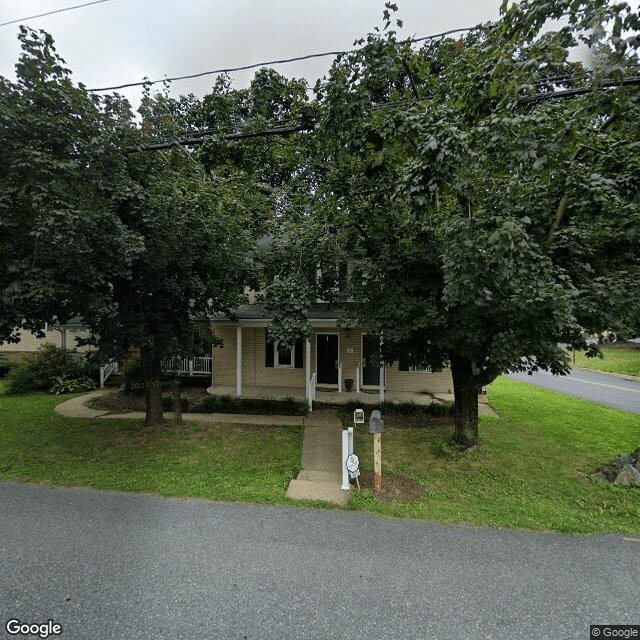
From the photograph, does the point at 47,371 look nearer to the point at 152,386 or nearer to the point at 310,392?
the point at 152,386

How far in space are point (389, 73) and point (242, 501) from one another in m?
6.23

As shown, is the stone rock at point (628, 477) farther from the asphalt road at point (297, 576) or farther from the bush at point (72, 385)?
the bush at point (72, 385)

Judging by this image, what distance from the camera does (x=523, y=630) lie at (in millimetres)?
2633

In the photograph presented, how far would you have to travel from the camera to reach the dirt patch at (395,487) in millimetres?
4812

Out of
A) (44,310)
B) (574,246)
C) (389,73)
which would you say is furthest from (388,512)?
(44,310)

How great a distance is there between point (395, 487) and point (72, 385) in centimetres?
1241

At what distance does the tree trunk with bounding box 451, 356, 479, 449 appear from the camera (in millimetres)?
6562

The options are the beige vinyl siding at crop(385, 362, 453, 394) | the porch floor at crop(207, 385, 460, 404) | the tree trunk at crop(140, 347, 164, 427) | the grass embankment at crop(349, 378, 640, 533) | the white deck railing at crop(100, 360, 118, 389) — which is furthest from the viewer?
the white deck railing at crop(100, 360, 118, 389)

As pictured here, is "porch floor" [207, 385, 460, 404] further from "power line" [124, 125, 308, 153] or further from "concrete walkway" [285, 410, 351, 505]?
"power line" [124, 125, 308, 153]

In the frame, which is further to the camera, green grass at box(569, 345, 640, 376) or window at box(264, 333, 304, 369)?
green grass at box(569, 345, 640, 376)

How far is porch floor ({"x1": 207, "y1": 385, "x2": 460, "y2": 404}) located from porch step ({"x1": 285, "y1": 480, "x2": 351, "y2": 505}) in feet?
15.8

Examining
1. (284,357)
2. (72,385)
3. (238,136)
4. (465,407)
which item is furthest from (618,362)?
(72,385)
